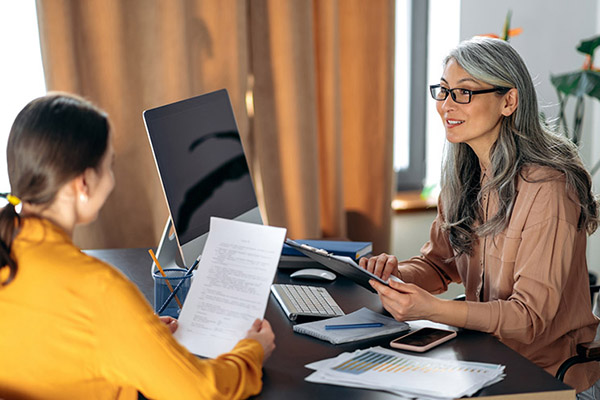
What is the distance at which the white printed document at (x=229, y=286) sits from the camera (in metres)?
1.16

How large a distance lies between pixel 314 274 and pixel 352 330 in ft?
1.33

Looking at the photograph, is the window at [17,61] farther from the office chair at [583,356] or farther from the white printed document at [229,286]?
the office chair at [583,356]

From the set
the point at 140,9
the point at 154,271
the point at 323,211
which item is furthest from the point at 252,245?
the point at 323,211

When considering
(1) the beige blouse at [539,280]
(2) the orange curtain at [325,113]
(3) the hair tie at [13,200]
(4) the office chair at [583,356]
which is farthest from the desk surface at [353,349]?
(2) the orange curtain at [325,113]

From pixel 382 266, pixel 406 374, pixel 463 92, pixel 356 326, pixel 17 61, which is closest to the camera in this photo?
pixel 406 374

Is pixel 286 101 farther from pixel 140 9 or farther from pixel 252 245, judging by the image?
pixel 252 245

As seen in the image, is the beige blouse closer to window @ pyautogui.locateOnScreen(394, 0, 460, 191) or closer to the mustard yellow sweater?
the mustard yellow sweater

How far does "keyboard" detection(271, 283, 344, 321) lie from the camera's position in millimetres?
1475

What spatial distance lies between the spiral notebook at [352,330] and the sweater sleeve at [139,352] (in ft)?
1.26

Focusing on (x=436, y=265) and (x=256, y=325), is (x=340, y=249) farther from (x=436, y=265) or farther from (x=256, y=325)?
(x=256, y=325)

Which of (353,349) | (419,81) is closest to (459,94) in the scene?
(353,349)

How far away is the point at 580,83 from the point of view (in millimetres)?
2832

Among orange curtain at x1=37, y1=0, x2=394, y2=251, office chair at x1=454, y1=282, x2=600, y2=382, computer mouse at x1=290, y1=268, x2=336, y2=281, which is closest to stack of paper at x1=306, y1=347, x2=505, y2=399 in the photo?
office chair at x1=454, y1=282, x2=600, y2=382

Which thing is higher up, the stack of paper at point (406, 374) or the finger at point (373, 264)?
the stack of paper at point (406, 374)
